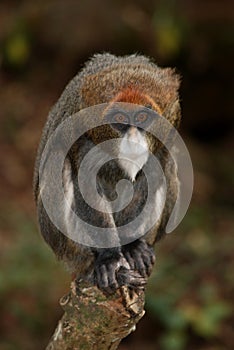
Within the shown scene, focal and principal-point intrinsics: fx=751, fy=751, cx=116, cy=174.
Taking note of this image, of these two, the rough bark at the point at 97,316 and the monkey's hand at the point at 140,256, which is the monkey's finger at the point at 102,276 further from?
the monkey's hand at the point at 140,256

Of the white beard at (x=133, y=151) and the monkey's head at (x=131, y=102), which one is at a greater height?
the monkey's head at (x=131, y=102)

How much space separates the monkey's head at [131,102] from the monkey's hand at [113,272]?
18.9 inches

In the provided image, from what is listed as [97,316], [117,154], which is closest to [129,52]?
[117,154]

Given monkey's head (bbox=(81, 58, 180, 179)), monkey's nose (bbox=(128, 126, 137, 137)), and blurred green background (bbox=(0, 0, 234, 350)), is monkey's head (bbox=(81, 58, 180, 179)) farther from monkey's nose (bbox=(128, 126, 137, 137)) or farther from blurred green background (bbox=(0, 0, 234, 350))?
blurred green background (bbox=(0, 0, 234, 350))

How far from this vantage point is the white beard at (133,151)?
4.01 metres

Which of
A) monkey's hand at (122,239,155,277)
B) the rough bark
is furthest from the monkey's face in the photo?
the rough bark

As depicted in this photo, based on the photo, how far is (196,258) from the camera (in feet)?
25.9

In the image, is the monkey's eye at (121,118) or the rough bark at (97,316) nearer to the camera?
the rough bark at (97,316)

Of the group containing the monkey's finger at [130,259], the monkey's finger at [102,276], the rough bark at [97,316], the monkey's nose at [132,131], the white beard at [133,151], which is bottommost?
the rough bark at [97,316]

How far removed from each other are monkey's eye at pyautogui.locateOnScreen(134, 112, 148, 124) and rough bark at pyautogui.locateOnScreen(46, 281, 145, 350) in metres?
0.90

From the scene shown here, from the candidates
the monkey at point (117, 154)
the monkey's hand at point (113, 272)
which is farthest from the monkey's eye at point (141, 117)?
the monkey's hand at point (113, 272)

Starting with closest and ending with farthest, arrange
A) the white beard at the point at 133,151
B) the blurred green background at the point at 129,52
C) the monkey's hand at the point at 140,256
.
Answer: the white beard at the point at 133,151 < the monkey's hand at the point at 140,256 < the blurred green background at the point at 129,52

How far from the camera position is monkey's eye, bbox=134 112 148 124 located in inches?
160

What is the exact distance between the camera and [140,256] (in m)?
4.35
